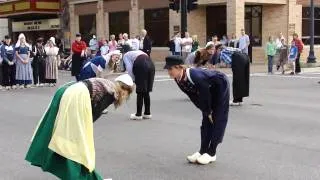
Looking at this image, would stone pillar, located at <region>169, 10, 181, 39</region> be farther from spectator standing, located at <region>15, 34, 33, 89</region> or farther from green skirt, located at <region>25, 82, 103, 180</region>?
green skirt, located at <region>25, 82, 103, 180</region>

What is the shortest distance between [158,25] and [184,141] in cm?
2424

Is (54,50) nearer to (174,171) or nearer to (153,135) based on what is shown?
(153,135)

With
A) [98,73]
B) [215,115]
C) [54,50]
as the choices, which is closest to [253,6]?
[54,50]

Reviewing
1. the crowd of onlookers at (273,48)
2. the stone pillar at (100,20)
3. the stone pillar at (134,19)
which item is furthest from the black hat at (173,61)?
the stone pillar at (100,20)

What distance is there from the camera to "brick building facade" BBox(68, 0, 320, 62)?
28.3 meters

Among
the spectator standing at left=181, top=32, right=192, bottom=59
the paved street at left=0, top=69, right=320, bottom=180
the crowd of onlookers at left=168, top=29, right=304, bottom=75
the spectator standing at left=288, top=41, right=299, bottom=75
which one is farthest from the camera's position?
the spectator standing at left=181, top=32, right=192, bottom=59

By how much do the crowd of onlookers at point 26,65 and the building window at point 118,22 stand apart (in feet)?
52.6

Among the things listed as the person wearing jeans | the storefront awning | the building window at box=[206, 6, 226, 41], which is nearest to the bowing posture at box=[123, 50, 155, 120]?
the person wearing jeans

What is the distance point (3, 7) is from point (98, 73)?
36.3 meters

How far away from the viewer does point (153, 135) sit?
8.89 metres

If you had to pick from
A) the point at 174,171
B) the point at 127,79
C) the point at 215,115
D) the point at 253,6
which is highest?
the point at 253,6

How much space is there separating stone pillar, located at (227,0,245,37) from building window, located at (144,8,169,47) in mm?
4628

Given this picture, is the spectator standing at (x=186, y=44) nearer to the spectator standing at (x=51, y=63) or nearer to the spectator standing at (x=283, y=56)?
the spectator standing at (x=283, y=56)

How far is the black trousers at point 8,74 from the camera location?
17.9 m
